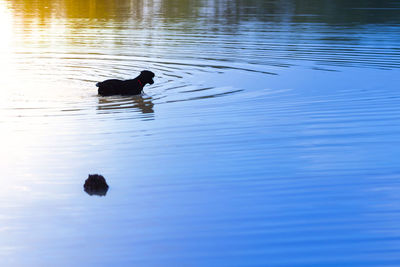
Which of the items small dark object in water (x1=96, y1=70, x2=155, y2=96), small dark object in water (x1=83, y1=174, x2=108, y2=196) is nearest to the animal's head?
small dark object in water (x1=96, y1=70, x2=155, y2=96)

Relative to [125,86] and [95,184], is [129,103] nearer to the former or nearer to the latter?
[125,86]

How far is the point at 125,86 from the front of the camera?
15.0m

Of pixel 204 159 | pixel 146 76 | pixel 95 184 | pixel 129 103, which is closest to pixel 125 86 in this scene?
pixel 146 76

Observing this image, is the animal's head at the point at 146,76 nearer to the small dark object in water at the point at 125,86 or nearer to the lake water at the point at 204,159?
the small dark object in water at the point at 125,86

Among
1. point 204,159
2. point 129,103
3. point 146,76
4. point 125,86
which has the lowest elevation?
point 204,159

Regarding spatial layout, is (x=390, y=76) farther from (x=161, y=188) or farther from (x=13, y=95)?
(x=161, y=188)

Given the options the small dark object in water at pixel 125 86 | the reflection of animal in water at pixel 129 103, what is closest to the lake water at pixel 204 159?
the reflection of animal in water at pixel 129 103

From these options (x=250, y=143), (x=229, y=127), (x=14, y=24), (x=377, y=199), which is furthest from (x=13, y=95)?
(x=14, y=24)

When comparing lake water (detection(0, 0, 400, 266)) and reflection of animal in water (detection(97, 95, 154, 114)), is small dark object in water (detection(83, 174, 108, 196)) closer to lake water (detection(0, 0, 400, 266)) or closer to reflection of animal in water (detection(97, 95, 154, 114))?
lake water (detection(0, 0, 400, 266))

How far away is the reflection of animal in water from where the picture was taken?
1370 cm

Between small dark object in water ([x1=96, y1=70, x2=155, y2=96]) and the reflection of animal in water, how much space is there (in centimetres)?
20

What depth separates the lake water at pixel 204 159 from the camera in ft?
22.5

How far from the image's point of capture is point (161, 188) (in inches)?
337

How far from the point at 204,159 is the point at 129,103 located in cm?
474
